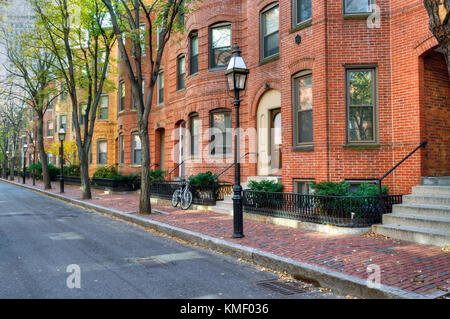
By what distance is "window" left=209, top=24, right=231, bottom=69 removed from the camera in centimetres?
1622

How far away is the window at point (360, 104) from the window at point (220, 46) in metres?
6.90

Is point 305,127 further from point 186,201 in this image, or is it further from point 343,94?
point 186,201

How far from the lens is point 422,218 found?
8.07 m

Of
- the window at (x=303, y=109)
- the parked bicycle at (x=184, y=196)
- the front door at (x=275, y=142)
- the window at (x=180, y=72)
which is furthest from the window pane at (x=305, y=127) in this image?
the window at (x=180, y=72)

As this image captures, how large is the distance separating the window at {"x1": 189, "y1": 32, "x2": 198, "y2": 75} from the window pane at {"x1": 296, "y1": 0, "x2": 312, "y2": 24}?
6857 mm

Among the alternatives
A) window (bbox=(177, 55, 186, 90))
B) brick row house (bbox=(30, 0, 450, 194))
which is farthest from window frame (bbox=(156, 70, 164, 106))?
brick row house (bbox=(30, 0, 450, 194))

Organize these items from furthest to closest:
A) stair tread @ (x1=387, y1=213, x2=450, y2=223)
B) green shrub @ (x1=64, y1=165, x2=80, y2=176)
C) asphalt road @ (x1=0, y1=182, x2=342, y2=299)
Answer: green shrub @ (x1=64, y1=165, x2=80, y2=176)
stair tread @ (x1=387, y1=213, x2=450, y2=223)
asphalt road @ (x1=0, y1=182, x2=342, y2=299)

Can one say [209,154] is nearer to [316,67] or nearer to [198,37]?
[198,37]

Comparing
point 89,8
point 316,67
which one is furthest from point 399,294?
point 89,8

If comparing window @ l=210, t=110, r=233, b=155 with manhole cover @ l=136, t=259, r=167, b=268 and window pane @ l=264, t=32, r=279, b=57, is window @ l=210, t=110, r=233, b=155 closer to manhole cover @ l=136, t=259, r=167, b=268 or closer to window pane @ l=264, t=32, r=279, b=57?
window pane @ l=264, t=32, r=279, b=57

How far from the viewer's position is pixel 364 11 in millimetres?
10648

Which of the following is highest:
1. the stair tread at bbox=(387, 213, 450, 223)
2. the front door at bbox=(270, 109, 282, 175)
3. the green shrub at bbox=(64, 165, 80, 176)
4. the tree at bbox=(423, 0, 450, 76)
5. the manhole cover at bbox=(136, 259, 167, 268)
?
the tree at bbox=(423, 0, 450, 76)

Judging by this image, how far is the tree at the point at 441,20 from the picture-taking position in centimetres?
492

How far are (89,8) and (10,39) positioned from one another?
11.3 m
